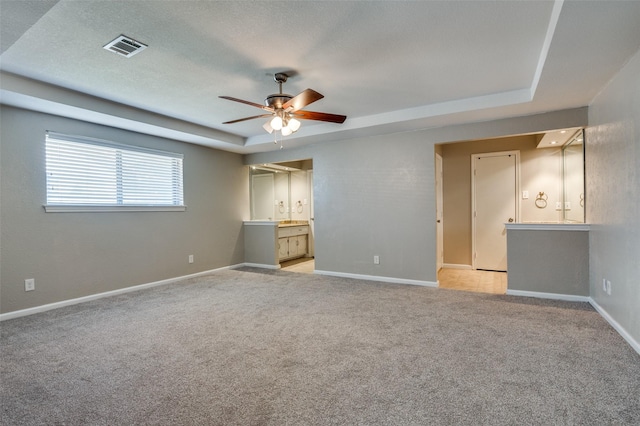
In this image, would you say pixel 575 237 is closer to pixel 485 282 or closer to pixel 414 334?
pixel 485 282

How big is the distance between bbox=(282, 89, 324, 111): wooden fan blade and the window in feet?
9.15

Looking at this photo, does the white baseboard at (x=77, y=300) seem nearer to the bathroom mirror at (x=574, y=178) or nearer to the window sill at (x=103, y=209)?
the window sill at (x=103, y=209)

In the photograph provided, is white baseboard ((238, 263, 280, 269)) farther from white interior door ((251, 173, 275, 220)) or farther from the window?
the window

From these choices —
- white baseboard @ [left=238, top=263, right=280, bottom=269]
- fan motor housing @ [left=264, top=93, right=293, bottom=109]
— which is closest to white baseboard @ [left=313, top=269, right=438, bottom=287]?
white baseboard @ [left=238, top=263, right=280, bottom=269]

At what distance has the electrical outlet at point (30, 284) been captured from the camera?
3.42 m

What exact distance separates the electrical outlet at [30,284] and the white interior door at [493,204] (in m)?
6.31

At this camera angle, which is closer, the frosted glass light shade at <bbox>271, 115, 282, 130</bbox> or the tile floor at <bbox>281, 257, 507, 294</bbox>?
the frosted glass light shade at <bbox>271, 115, 282, 130</bbox>

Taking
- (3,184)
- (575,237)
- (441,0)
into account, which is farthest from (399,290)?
(3,184)

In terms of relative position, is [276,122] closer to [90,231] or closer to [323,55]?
[323,55]

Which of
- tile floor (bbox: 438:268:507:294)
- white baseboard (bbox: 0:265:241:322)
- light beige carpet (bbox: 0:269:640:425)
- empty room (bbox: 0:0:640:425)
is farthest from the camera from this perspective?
tile floor (bbox: 438:268:507:294)

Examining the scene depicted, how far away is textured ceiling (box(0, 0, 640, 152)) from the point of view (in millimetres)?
1979

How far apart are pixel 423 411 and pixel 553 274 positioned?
304 cm

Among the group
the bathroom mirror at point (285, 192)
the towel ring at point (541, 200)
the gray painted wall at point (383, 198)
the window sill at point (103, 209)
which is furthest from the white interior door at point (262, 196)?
the towel ring at point (541, 200)

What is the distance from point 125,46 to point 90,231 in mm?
2575
